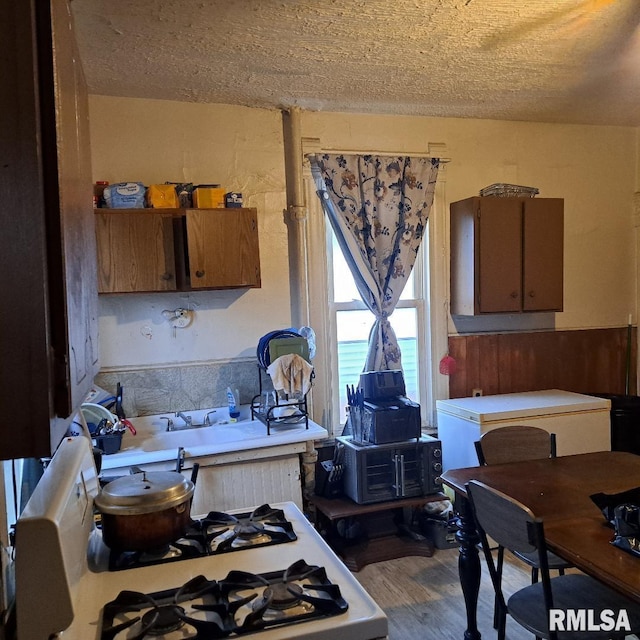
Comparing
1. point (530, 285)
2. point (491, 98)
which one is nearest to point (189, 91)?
point (491, 98)

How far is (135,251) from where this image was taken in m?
2.96

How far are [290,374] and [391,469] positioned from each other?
0.85 meters

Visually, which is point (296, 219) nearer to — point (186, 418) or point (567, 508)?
point (186, 418)

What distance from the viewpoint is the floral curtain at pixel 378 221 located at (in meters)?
3.52

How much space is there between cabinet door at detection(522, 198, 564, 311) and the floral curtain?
0.70 m

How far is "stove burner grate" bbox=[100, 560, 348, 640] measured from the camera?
1169 mm

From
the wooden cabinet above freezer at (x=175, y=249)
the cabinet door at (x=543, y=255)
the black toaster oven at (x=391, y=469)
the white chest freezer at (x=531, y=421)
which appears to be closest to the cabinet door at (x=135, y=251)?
the wooden cabinet above freezer at (x=175, y=249)

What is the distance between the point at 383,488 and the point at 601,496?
58.7 inches

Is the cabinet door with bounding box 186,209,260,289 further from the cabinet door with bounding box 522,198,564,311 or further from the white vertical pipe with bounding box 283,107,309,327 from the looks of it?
the cabinet door with bounding box 522,198,564,311

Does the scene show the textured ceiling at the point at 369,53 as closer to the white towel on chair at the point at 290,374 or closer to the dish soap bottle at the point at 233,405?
the white towel on chair at the point at 290,374

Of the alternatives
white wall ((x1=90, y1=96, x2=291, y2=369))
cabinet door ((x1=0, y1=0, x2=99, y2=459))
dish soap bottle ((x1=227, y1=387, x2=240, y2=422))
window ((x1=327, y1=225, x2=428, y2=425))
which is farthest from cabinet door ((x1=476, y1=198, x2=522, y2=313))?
cabinet door ((x1=0, y1=0, x2=99, y2=459))

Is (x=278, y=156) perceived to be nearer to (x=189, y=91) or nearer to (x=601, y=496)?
(x=189, y=91)

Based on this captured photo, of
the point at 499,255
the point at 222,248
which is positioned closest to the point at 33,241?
the point at 222,248

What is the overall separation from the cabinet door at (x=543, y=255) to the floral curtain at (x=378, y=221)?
704 mm
